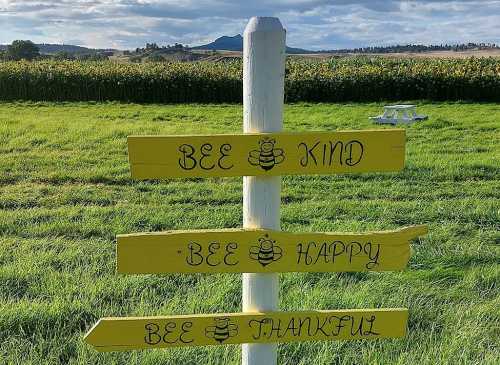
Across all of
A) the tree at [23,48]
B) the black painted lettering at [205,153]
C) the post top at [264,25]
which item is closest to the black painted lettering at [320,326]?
the black painted lettering at [205,153]

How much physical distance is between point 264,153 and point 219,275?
189 cm

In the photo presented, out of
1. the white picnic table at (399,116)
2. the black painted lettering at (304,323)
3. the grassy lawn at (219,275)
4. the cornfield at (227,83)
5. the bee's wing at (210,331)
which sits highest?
the cornfield at (227,83)

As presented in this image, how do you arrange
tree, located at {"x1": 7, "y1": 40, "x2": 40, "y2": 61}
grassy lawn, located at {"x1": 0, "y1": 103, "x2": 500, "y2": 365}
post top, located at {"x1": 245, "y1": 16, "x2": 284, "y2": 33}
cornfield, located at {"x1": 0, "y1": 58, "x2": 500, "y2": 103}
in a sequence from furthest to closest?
tree, located at {"x1": 7, "y1": 40, "x2": 40, "y2": 61} < cornfield, located at {"x1": 0, "y1": 58, "x2": 500, "y2": 103} < grassy lawn, located at {"x1": 0, "y1": 103, "x2": 500, "y2": 365} < post top, located at {"x1": 245, "y1": 16, "x2": 284, "y2": 33}

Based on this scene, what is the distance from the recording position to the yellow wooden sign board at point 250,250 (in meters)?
1.66

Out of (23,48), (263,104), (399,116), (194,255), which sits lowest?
(194,255)

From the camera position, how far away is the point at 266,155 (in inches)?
62.9

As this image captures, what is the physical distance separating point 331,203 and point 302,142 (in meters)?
3.70

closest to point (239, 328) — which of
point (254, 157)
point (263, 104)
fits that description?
point (254, 157)

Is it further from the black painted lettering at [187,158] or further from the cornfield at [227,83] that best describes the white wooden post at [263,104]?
the cornfield at [227,83]

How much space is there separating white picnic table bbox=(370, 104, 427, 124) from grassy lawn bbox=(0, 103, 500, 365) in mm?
3126

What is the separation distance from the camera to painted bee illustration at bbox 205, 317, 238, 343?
1.74 metres

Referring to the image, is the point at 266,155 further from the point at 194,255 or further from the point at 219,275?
the point at 219,275

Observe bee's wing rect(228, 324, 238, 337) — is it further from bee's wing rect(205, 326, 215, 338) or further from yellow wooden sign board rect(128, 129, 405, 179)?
yellow wooden sign board rect(128, 129, 405, 179)

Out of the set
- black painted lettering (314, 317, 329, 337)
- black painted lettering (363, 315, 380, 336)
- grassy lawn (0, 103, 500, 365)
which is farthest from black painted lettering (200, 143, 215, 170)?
grassy lawn (0, 103, 500, 365)
